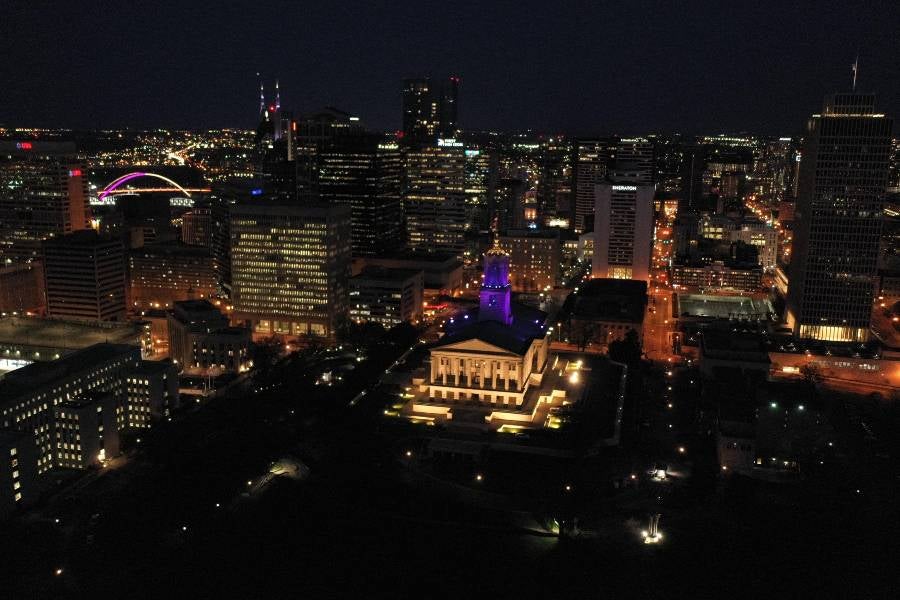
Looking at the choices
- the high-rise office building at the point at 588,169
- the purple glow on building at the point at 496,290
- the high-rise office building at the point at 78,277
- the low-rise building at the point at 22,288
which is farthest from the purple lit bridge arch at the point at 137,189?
the purple glow on building at the point at 496,290

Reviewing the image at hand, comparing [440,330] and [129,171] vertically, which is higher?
[129,171]

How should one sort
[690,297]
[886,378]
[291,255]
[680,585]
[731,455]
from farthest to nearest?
1. [690,297]
2. [291,255]
3. [886,378]
4. [731,455]
5. [680,585]

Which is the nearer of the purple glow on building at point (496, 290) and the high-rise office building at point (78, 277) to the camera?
the purple glow on building at point (496, 290)

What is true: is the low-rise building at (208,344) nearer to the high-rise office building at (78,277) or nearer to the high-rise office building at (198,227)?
the high-rise office building at (78,277)

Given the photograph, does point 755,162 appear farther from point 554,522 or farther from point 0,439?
point 0,439

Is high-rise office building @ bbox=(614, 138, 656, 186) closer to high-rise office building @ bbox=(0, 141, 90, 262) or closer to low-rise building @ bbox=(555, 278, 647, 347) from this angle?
low-rise building @ bbox=(555, 278, 647, 347)

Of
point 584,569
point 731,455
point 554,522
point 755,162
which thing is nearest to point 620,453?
point 731,455
